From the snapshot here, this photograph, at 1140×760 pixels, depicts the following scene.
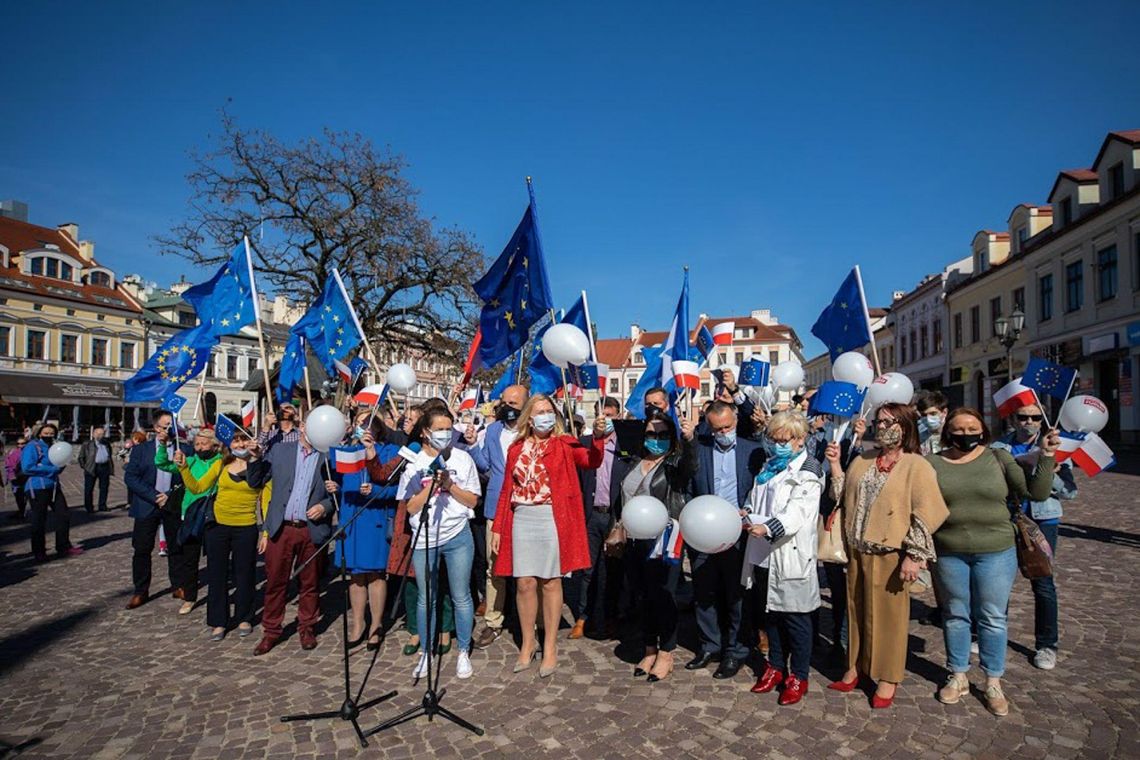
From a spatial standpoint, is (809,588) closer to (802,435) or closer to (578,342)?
(802,435)

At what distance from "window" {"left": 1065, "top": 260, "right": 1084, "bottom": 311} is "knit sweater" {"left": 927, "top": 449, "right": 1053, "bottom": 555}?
28.8 m

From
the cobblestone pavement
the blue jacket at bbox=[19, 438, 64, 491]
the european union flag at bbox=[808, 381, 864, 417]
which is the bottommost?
the cobblestone pavement

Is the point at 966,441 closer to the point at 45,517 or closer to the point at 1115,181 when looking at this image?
the point at 45,517

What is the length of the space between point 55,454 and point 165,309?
52.7 metres

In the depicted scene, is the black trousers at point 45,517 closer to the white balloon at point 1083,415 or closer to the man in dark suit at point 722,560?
the man in dark suit at point 722,560

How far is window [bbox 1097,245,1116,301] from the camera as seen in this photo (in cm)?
2480

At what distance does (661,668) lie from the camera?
4918 millimetres

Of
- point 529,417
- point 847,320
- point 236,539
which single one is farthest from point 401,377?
point 847,320

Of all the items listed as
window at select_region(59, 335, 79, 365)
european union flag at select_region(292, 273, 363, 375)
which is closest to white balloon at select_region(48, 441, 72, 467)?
european union flag at select_region(292, 273, 363, 375)

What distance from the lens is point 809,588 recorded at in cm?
441

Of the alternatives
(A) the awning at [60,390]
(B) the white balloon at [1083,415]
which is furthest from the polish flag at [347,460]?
(A) the awning at [60,390]

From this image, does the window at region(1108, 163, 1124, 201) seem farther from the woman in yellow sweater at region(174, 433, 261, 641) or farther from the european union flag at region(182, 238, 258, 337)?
the woman in yellow sweater at region(174, 433, 261, 641)

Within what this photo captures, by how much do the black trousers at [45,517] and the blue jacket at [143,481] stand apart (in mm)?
3368

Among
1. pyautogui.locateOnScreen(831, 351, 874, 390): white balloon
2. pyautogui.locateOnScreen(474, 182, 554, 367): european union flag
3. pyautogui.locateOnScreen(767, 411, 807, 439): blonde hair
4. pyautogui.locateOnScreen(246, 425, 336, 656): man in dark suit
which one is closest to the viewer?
pyautogui.locateOnScreen(767, 411, 807, 439): blonde hair
